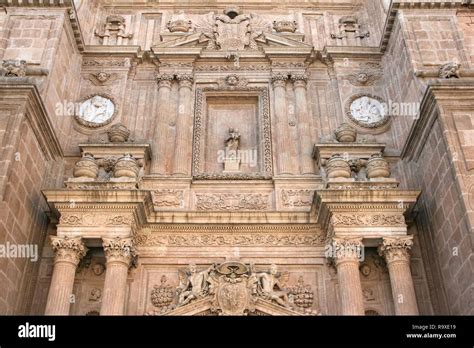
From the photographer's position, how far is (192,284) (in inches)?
496

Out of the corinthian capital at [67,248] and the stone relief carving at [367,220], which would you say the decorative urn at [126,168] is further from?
the stone relief carving at [367,220]

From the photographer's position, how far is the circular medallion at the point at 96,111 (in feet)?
51.5

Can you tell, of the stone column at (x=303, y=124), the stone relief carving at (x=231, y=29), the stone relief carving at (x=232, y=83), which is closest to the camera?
the stone column at (x=303, y=124)

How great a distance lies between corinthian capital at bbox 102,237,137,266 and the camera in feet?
40.0

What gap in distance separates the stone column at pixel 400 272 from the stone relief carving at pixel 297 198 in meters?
2.28

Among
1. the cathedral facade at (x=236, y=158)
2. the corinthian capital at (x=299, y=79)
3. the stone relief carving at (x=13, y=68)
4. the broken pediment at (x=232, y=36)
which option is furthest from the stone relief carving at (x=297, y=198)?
the stone relief carving at (x=13, y=68)

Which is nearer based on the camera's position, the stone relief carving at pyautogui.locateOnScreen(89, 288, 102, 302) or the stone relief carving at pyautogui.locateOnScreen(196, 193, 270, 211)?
the stone relief carving at pyautogui.locateOnScreen(89, 288, 102, 302)

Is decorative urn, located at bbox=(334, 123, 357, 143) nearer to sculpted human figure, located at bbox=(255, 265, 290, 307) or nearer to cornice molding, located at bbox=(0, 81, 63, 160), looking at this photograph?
sculpted human figure, located at bbox=(255, 265, 290, 307)

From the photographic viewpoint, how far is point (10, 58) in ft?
47.6

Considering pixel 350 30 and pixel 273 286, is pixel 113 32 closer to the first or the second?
pixel 350 30

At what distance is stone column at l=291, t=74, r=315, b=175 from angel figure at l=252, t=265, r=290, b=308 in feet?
9.91

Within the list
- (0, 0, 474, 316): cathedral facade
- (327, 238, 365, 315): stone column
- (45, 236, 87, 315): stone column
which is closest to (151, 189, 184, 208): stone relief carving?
(0, 0, 474, 316): cathedral facade

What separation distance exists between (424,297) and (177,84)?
8954 mm

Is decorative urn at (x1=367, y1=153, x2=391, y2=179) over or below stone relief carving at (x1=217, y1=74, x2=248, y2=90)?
below
